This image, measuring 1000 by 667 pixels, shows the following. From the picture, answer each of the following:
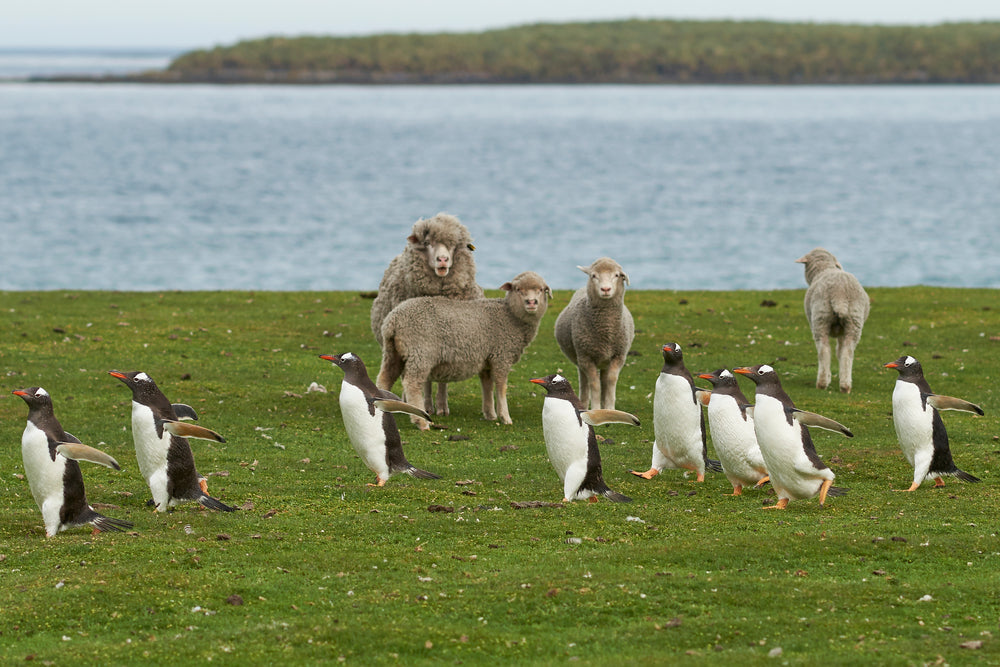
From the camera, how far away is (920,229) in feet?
219

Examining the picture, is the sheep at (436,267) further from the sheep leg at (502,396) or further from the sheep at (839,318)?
the sheep at (839,318)

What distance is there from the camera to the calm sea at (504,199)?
169 ft

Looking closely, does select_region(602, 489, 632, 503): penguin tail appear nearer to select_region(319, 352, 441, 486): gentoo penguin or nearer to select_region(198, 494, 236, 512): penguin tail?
select_region(319, 352, 441, 486): gentoo penguin

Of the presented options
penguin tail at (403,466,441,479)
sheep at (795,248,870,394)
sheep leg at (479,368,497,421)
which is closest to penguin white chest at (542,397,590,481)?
penguin tail at (403,466,441,479)

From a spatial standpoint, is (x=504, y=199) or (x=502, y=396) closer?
(x=502, y=396)

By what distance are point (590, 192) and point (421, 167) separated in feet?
78.6

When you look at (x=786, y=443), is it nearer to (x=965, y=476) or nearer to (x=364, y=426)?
(x=965, y=476)

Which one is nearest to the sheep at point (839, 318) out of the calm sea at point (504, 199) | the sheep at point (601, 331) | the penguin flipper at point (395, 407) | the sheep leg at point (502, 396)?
the sheep at point (601, 331)

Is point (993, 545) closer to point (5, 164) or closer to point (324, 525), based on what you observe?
point (324, 525)

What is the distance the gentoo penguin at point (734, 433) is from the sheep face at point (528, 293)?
4604 millimetres

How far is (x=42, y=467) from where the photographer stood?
1006cm

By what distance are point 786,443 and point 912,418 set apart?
1.75 m

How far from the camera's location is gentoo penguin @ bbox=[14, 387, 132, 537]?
10.1 m

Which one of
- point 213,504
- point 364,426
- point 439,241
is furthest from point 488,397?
point 213,504
